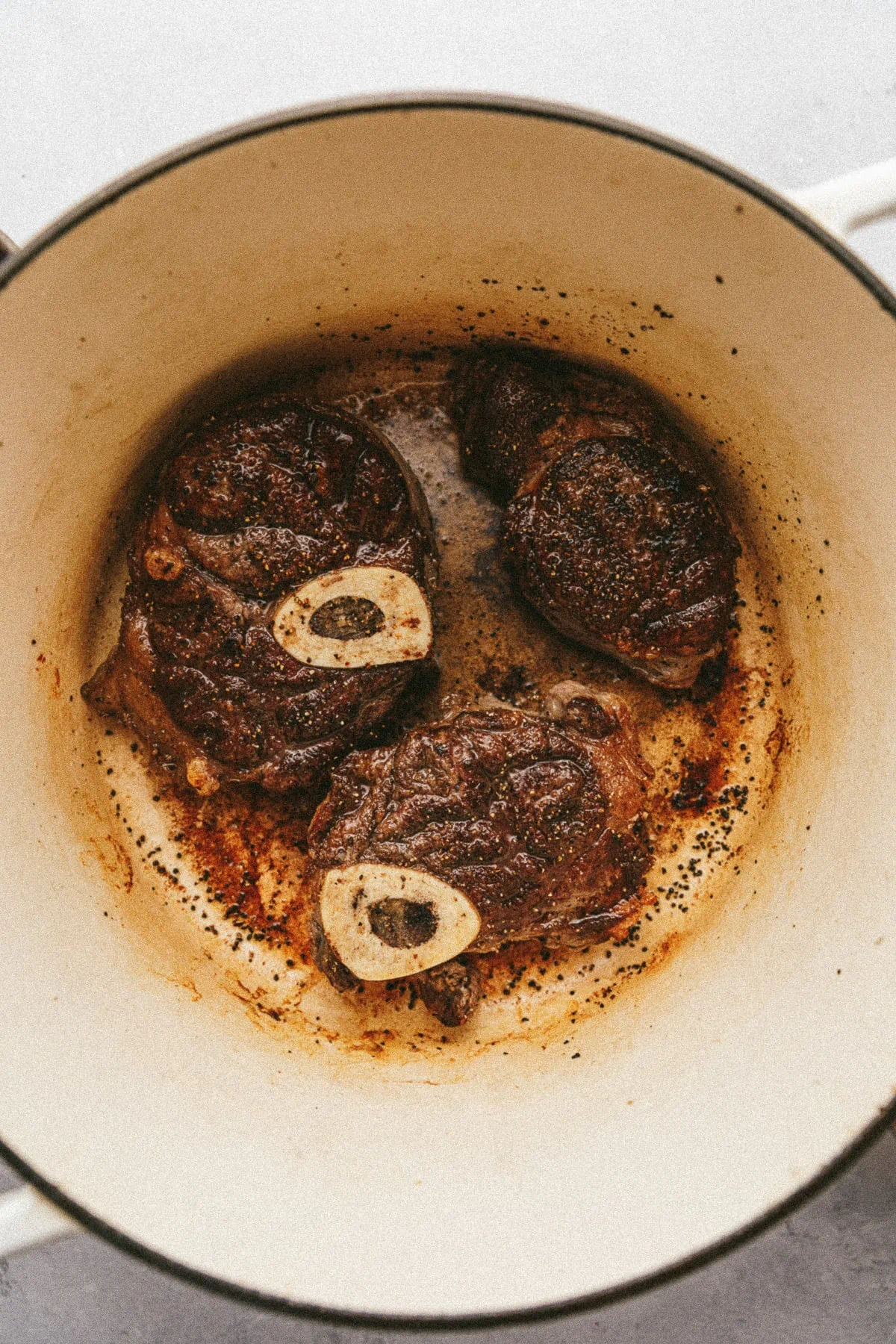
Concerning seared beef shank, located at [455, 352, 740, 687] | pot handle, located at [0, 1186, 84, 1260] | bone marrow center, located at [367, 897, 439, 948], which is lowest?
pot handle, located at [0, 1186, 84, 1260]

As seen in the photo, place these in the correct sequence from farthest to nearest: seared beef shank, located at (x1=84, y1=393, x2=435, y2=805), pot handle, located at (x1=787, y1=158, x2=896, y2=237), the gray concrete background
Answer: the gray concrete background, seared beef shank, located at (x1=84, y1=393, x2=435, y2=805), pot handle, located at (x1=787, y1=158, x2=896, y2=237)

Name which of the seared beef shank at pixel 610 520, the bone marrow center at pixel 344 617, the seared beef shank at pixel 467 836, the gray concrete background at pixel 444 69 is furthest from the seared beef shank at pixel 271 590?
the gray concrete background at pixel 444 69

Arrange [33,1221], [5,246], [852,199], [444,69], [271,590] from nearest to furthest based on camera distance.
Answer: [852,199], [33,1221], [5,246], [271,590], [444,69]

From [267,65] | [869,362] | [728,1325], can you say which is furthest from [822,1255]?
[267,65]

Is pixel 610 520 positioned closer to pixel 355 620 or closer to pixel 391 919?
pixel 355 620

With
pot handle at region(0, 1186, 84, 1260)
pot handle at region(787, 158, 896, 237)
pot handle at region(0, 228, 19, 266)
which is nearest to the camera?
pot handle at region(787, 158, 896, 237)

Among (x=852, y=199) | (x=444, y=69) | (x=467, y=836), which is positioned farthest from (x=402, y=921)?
(x=444, y=69)

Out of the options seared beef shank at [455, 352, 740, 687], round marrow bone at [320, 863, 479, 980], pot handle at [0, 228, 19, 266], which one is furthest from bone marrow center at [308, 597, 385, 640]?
pot handle at [0, 228, 19, 266]

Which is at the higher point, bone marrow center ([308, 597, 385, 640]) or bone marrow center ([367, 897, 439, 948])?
bone marrow center ([308, 597, 385, 640])

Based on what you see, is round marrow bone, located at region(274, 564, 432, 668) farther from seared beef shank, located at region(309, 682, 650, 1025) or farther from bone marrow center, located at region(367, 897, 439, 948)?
bone marrow center, located at region(367, 897, 439, 948)
